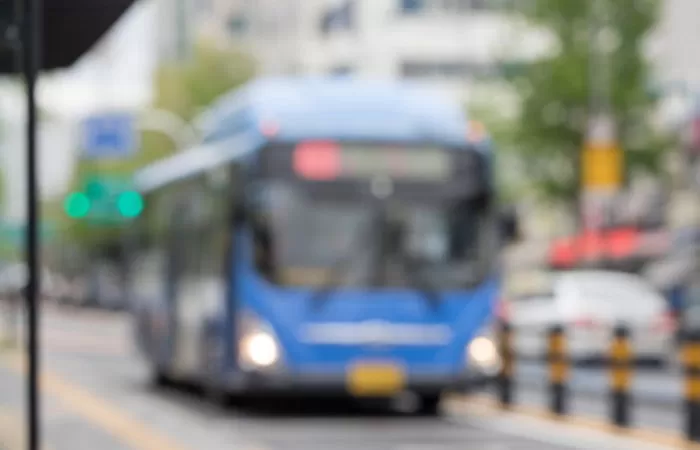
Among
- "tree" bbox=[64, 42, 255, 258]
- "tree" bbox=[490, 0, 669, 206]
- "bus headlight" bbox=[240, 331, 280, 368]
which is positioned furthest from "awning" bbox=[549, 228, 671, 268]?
"bus headlight" bbox=[240, 331, 280, 368]

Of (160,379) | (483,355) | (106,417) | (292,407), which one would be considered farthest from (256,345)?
(160,379)

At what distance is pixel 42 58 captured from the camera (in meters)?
12.6

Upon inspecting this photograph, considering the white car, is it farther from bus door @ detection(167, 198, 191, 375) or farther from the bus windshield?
the bus windshield

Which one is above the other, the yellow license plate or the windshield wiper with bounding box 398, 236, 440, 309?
the windshield wiper with bounding box 398, 236, 440, 309

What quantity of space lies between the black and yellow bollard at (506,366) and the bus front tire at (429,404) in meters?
0.80

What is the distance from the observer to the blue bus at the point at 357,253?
69.2 ft

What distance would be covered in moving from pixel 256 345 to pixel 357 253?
4.09 feet

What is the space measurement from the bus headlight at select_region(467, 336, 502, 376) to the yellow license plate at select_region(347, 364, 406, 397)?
0.79 metres

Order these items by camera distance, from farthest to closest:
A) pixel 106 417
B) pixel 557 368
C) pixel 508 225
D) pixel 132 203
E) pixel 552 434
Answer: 1. pixel 132 203
2. pixel 557 368
3. pixel 106 417
4. pixel 508 225
5. pixel 552 434

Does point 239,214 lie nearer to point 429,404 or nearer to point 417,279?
point 417,279

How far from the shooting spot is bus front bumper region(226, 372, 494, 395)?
21.0 metres

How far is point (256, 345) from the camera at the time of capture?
2119 cm

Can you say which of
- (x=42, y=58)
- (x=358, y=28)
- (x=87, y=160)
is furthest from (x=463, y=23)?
(x=42, y=58)

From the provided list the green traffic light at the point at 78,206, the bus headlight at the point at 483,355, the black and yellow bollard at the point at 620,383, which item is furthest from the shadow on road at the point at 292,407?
the green traffic light at the point at 78,206
